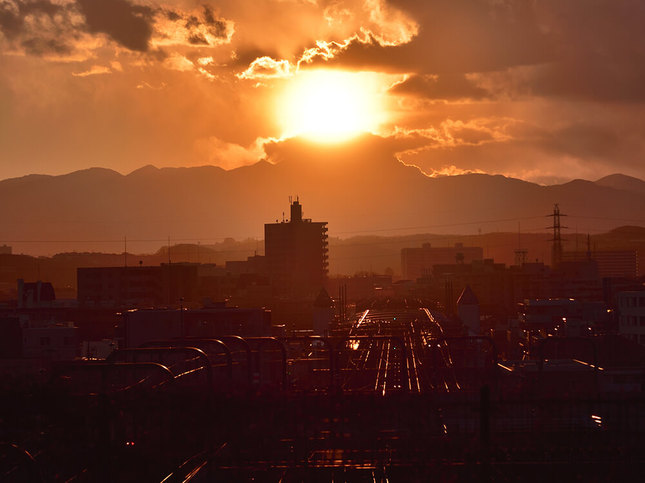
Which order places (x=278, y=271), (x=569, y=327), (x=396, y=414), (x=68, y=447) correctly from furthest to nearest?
(x=278, y=271)
(x=569, y=327)
(x=396, y=414)
(x=68, y=447)

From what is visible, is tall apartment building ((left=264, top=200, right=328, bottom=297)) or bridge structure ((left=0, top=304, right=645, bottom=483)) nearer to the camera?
bridge structure ((left=0, top=304, right=645, bottom=483))

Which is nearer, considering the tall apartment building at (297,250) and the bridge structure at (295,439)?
the bridge structure at (295,439)

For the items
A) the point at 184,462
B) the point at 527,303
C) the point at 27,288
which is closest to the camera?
the point at 184,462

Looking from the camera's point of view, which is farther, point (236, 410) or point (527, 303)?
point (527, 303)

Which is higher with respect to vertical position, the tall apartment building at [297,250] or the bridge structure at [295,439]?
the tall apartment building at [297,250]

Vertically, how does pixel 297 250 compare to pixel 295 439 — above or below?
above

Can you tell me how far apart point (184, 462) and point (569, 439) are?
4.39m

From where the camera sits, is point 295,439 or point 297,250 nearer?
point 295,439

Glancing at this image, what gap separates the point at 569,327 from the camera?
1371 inches

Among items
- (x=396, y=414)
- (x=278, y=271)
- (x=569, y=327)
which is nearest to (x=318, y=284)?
(x=278, y=271)

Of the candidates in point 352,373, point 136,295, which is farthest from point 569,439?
point 136,295

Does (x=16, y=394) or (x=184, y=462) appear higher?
(x=16, y=394)

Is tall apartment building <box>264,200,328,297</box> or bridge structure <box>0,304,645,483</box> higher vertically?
tall apartment building <box>264,200,328,297</box>

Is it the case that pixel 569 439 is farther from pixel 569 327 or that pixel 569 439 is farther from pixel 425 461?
pixel 569 327
